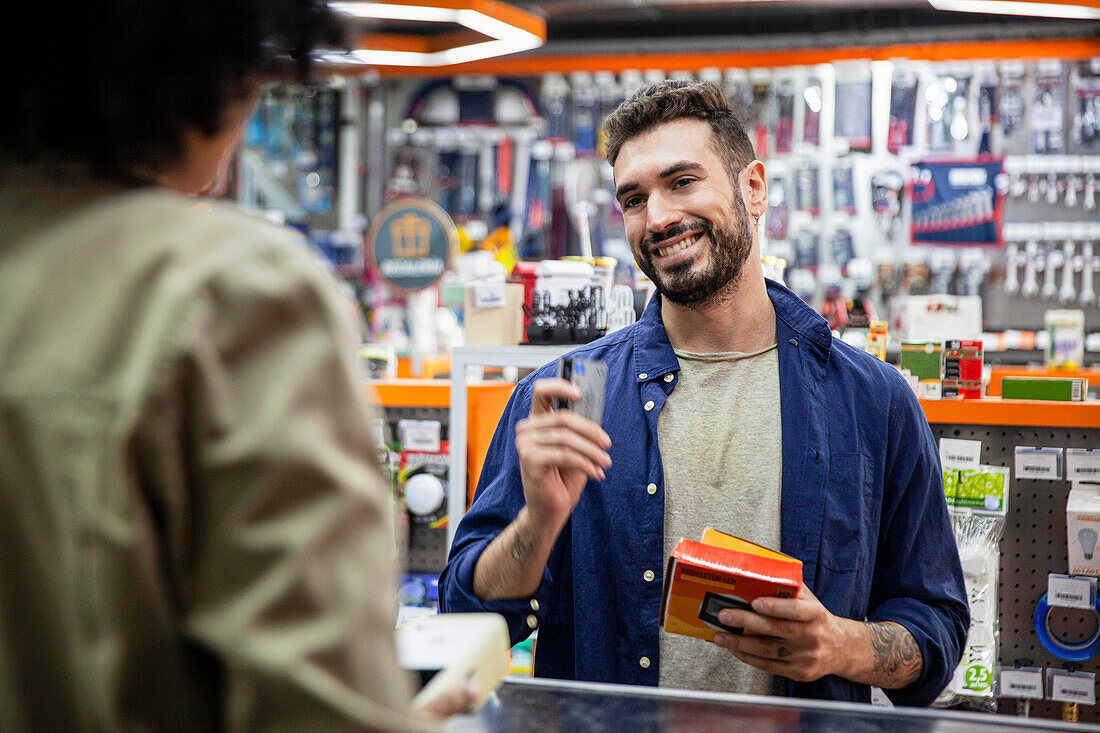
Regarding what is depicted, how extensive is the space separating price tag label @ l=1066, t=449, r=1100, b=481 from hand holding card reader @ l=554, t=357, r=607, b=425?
5.40 ft

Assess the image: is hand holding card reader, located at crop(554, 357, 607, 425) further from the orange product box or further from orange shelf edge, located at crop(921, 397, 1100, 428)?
orange shelf edge, located at crop(921, 397, 1100, 428)

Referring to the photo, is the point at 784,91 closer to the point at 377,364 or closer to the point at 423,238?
the point at 423,238

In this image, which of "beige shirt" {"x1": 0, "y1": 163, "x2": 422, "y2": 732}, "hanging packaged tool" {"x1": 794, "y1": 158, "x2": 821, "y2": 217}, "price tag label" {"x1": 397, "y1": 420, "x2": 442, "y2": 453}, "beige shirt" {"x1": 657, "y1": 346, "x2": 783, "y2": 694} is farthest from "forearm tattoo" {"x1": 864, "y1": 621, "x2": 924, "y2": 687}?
"hanging packaged tool" {"x1": 794, "y1": 158, "x2": 821, "y2": 217}

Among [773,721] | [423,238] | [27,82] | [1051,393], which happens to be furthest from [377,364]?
[27,82]

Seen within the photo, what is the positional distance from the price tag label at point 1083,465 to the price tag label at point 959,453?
8.4 inches

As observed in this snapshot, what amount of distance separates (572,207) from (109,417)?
7.67 meters

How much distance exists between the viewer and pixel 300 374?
0.57 metres

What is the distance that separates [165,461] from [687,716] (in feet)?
2.61

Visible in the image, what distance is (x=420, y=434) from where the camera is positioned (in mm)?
2918

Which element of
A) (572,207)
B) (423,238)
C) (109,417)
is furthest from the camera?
(572,207)

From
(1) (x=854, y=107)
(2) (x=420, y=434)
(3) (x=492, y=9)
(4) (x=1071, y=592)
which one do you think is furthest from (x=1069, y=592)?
(1) (x=854, y=107)

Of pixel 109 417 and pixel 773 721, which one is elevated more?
pixel 109 417

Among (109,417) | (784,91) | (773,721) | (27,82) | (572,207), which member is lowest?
(773,721)

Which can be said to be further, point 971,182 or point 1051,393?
point 971,182
